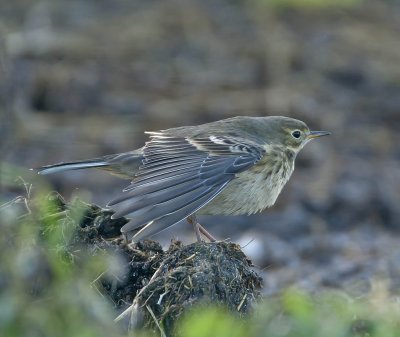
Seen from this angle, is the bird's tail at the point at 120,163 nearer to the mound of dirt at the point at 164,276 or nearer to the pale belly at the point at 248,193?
the pale belly at the point at 248,193

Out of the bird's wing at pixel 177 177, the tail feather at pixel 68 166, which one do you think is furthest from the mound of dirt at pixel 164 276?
the tail feather at pixel 68 166

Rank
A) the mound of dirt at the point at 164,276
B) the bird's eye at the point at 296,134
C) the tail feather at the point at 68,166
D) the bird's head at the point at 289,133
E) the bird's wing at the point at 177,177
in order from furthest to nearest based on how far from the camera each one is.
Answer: the bird's eye at the point at 296,134, the bird's head at the point at 289,133, the tail feather at the point at 68,166, the bird's wing at the point at 177,177, the mound of dirt at the point at 164,276

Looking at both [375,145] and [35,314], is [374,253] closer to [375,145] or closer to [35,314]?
[375,145]

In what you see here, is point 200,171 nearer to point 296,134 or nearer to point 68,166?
point 68,166

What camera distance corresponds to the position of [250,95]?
14.6 m

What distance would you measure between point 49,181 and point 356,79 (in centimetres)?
529

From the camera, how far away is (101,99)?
1466 centimetres

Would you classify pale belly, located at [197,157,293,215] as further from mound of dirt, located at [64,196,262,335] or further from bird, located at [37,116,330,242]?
mound of dirt, located at [64,196,262,335]

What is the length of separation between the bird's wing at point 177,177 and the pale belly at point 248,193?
0.26 feet

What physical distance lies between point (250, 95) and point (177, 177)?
6.52m

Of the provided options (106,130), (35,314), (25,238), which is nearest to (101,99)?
(106,130)

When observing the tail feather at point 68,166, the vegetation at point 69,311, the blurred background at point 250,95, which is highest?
the vegetation at point 69,311

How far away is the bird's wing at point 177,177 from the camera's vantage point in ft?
24.1

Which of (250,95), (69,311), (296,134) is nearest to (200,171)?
(296,134)
